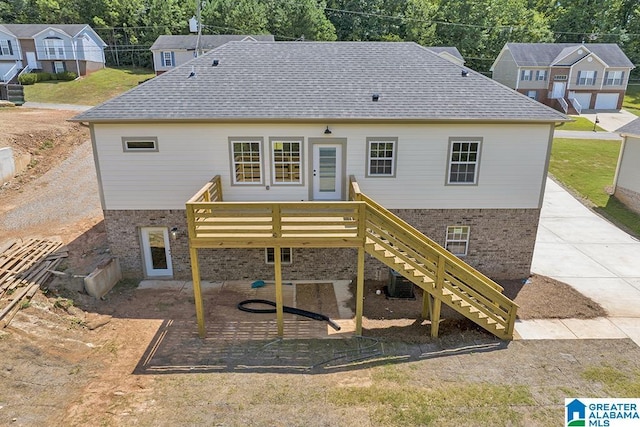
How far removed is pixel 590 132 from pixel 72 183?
40.4 metres

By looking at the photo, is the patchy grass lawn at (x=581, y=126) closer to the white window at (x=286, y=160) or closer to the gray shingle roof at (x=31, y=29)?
the white window at (x=286, y=160)

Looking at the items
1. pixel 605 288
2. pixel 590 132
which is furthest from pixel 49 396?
pixel 590 132

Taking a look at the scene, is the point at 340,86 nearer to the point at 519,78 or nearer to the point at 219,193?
the point at 219,193

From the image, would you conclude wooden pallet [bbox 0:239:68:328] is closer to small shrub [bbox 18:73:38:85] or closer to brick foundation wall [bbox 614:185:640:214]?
brick foundation wall [bbox 614:185:640:214]

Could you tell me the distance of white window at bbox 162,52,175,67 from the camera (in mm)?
51688

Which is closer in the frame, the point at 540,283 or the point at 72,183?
the point at 540,283

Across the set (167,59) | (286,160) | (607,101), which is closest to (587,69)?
(607,101)

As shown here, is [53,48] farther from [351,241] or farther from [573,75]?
[573,75]

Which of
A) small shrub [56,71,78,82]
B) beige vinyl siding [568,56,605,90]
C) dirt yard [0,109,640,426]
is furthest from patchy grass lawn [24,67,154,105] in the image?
beige vinyl siding [568,56,605,90]

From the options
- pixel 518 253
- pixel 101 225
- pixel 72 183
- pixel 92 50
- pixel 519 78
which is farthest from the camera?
pixel 92 50

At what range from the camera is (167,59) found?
51938 millimetres

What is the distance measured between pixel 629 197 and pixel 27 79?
5522 cm

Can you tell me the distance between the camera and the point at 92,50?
53.4 meters

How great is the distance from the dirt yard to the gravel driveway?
4962mm
